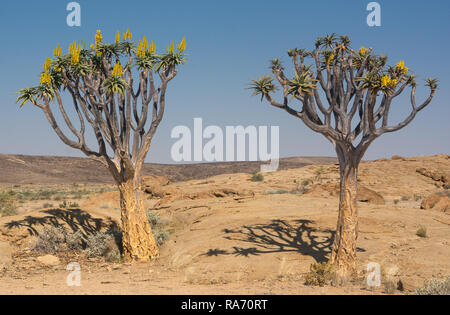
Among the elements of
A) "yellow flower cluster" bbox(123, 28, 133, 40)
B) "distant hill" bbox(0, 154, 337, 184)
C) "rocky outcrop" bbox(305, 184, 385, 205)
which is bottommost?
"distant hill" bbox(0, 154, 337, 184)

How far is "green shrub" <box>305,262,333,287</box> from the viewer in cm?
854

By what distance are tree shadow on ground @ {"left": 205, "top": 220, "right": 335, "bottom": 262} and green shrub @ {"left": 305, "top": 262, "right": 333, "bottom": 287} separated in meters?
1.43

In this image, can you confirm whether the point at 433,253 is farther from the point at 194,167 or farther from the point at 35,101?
the point at 194,167

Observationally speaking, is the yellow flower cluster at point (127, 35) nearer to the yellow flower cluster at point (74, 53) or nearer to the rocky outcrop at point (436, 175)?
the yellow flower cluster at point (74, 53)

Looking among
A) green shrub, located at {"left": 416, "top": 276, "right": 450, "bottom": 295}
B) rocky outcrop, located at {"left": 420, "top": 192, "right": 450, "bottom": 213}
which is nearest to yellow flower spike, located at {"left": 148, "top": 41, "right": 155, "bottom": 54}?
green shrub, located at {"left": 416, "top": 276, "right": 450, "bottom": 295}

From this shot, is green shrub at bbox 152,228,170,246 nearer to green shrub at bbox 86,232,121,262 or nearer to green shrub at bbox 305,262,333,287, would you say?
green shrub at bbox 86,232,121,262

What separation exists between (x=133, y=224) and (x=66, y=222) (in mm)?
3652

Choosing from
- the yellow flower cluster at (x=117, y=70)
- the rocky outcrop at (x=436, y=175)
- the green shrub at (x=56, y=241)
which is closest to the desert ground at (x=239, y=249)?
the green shrub at (x=56, y=241)

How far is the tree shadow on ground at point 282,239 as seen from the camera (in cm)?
1104

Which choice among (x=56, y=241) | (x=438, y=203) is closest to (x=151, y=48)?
(x=56, y=241)

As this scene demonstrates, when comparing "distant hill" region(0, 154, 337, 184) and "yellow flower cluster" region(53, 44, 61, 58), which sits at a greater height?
"yellow flower cluster" region(53, 44, 61, 58)

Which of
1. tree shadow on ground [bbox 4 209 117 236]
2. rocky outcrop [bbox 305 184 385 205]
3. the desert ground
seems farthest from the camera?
rocky outcrop [bbox 305 184 385 205]

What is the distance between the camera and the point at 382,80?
8367mm
